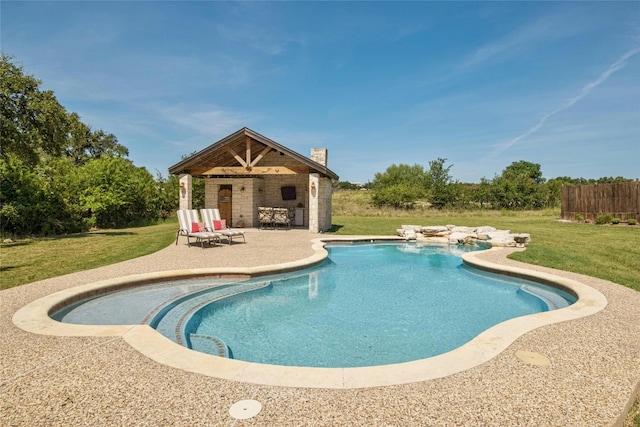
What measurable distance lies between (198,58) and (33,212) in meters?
9.76

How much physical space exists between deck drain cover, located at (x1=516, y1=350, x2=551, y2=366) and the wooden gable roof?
11.5m

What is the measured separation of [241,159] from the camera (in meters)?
14.6

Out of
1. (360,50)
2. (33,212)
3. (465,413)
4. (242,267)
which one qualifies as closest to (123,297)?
(242,267)

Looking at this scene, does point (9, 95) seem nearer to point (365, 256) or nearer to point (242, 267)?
point (242, 267)

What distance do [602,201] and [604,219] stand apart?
4.00 ft

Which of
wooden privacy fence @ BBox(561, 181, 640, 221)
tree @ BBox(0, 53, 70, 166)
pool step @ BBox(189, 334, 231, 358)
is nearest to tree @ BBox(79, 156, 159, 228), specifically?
tree @ BBox(0, 53, 70, 166)

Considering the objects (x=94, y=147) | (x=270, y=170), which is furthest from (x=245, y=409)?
(x=94, y=147)

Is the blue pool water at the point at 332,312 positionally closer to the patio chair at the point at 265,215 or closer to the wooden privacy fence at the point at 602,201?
the patio chair at the point at 265,215

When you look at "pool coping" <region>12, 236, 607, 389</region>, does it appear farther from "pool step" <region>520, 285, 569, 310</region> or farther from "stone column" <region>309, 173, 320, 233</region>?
"stone column" <region>309, 173, 320, 233</region>

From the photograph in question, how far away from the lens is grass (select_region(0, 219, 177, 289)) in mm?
6992

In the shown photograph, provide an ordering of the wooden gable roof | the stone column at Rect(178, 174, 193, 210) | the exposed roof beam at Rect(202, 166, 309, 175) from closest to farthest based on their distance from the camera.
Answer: the wooden gable roof → the exposed roof beam at Rect(202, 166, 309, 175) → the stone column at Rect(178, 174, 193, 210)

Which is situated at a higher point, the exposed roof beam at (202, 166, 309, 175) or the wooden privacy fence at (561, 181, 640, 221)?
the exposed roof beam at (202, 166, 309, 175)

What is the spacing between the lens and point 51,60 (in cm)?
1445

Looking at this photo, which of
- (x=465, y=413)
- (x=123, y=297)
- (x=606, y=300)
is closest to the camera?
(x=465, y=413)
